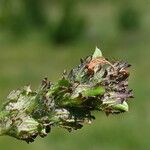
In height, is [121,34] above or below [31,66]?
above

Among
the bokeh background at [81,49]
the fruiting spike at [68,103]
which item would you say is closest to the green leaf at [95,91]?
the fruiting spike at [68,103]

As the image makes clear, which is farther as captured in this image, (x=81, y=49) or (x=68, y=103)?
(x=81, y=49)

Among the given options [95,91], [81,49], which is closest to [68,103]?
[95,91]

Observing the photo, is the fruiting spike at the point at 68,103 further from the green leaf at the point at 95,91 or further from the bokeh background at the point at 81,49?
the bokeh background at the point at 81,49

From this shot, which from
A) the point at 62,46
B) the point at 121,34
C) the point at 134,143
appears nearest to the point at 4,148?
the point at 134,143

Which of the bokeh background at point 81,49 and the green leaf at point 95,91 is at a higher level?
the bokeh background at point 81,49

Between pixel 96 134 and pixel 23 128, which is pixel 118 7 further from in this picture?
pixel 23 128

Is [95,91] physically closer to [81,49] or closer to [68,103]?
[68,103]

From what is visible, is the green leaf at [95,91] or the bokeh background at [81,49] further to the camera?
the bokeh background at [81,49]

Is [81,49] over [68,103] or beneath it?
over
